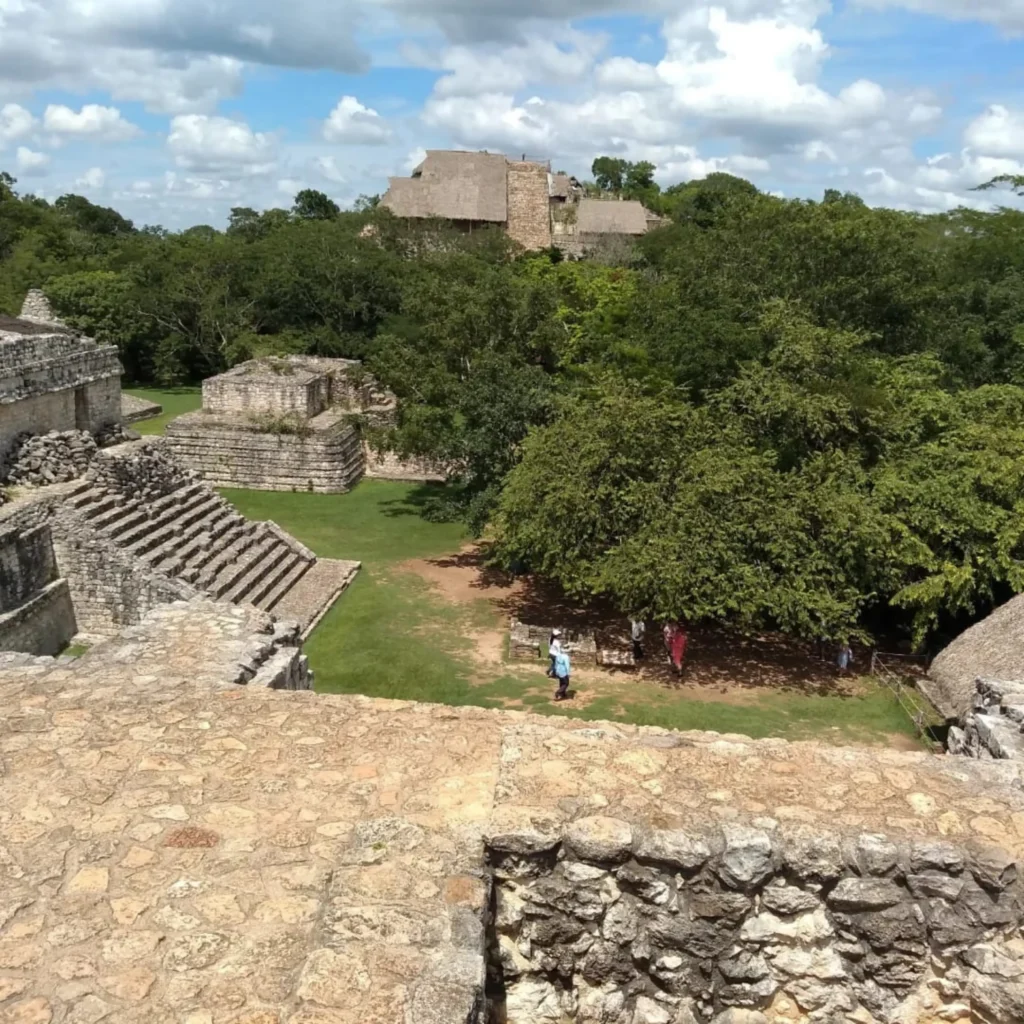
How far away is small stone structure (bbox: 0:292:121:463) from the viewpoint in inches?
532

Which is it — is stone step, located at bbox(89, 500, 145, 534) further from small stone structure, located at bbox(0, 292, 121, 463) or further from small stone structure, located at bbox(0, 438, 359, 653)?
small stone structure, located at bbox(0, 292, 121, 463)

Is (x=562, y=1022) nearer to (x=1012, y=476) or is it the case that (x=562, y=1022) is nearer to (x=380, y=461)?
(x=1012, y=476)

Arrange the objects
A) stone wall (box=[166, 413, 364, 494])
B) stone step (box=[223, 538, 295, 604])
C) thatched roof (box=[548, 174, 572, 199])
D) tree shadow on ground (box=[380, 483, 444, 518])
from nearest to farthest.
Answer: stone step (box=[223, 538, 295, 604]) → tree shadow on ground (box=[380, 483, 444, 518]) → stone wall (box=[166, 413, 364, 494]) → thatched roof (box=[548, 174, 572, 199])

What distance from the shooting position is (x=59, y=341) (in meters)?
14.6

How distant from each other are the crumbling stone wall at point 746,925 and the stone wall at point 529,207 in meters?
44.5

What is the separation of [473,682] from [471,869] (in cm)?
790

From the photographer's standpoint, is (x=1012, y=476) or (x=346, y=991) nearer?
(x=346, y=991)

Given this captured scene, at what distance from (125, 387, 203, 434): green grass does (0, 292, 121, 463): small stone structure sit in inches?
387

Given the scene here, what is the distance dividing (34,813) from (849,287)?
19.2 m

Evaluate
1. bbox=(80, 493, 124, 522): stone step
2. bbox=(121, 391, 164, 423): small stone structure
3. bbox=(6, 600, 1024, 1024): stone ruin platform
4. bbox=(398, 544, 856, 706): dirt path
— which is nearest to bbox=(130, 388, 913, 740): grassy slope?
bbox=(398, 544, 856, 706): dirt path

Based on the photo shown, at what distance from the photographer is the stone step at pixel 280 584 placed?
47.2ft

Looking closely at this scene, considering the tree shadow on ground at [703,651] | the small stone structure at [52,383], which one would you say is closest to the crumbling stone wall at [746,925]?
the tree shadow on ground at [703,651]

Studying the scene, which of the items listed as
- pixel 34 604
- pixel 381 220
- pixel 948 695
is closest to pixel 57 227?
→ pixel 381 220

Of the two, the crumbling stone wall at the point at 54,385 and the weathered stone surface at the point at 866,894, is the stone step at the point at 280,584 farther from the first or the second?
the weathered stone surface at the point at 866,894
